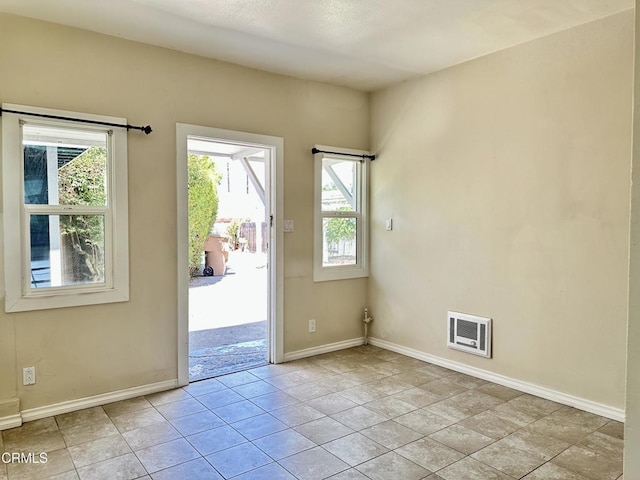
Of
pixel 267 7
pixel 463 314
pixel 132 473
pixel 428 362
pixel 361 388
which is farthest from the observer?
pixel 428 362

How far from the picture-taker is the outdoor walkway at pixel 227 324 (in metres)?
4.05

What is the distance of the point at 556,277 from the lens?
3.15 m

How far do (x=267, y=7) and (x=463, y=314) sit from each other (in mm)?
2822

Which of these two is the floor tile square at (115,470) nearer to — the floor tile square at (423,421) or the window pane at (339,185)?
the floor tile square at (423,421)

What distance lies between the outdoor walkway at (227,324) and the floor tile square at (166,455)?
1.11m

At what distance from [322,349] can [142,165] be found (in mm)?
2390

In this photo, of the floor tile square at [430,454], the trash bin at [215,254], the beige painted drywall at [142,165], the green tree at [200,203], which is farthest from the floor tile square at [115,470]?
the trash bin at [215,254]

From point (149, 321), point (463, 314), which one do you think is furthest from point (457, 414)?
point (149, 321)

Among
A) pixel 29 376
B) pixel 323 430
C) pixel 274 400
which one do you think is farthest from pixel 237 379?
pixel 29 376

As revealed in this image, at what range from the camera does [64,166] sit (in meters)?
2.95

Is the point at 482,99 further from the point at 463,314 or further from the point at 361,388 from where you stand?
the point at 361,388

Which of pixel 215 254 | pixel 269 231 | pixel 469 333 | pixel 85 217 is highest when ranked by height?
pixel 85 217

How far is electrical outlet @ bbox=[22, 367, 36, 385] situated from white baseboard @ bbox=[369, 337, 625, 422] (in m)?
3.04

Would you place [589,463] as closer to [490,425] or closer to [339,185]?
[490,425]
